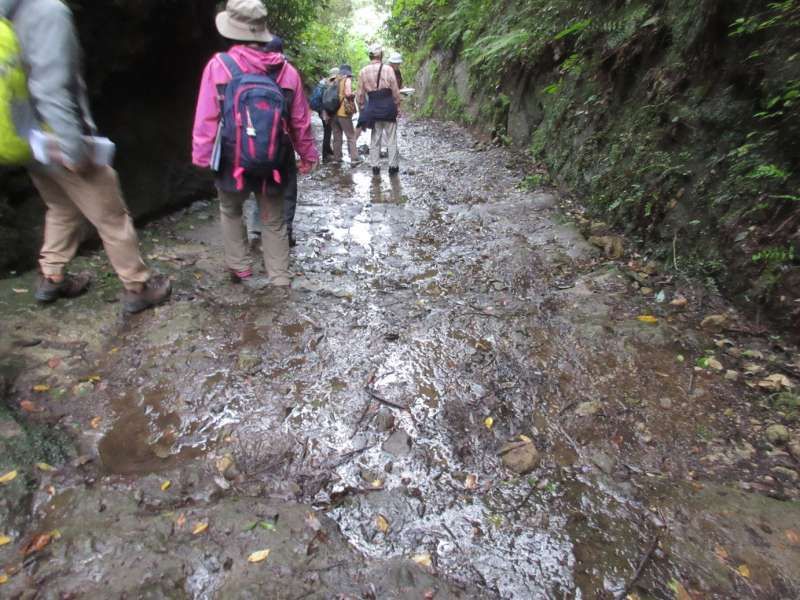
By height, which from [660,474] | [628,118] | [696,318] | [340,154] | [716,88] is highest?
[716,88]

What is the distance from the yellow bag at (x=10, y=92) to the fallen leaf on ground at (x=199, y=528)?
217cm

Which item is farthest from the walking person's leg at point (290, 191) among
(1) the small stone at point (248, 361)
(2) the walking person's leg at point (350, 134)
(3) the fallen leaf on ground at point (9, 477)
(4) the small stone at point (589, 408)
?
(2) the walking person's leg at point (350, 134)

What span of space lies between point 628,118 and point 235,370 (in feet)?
15.3

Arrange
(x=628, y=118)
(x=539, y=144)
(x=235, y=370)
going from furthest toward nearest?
(x=539, y=144) < (x=628, y=118) < (x=235, y=370)

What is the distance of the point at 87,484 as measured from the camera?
87.4 inches

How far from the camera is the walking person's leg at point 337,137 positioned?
8930 millimetres

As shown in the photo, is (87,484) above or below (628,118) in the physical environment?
below

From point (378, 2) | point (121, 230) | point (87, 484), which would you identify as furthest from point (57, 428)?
point (378, 2)

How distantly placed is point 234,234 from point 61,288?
1.33 meters

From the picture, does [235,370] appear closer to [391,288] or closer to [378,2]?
[391,288]

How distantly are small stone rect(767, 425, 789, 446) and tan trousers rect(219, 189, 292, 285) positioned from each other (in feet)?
11.8

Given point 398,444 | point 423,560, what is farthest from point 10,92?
point 423,560

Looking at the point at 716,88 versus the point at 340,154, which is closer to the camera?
the point at 716,88

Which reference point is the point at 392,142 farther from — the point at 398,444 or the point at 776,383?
the point at 776,383
